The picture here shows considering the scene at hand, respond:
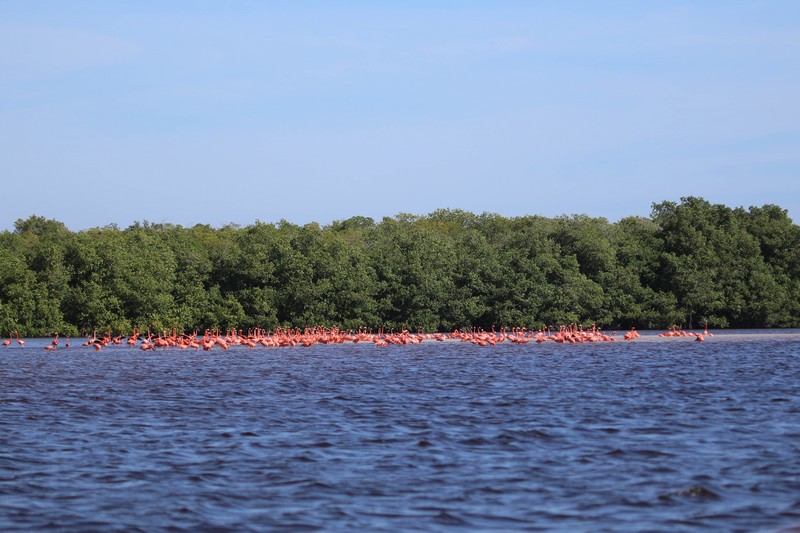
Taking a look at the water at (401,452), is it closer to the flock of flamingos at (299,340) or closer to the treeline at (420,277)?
the flock of flamingos at (299,340)

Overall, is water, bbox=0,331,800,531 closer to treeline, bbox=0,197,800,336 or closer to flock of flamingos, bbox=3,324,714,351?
flock of flamingos, bbox=3,324,714,351

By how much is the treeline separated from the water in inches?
1534

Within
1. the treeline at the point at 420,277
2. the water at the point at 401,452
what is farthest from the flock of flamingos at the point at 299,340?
the water at the point at 401,452

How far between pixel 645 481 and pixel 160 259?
66775 mm

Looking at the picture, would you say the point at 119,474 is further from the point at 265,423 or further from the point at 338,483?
the point at 265,423

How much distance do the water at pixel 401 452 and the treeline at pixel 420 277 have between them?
38967 millimetres

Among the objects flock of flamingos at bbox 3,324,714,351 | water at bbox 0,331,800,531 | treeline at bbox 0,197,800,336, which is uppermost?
treeline at bbox 0,197,800,336

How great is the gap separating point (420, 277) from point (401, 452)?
6291 centimetres

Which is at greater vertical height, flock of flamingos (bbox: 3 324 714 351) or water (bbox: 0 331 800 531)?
flock of flamingos (bbox: 3 324 714 351)

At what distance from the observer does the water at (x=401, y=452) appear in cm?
1314

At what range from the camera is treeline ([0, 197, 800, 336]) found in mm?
74125

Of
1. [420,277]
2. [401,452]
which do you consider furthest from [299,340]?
[401,452]

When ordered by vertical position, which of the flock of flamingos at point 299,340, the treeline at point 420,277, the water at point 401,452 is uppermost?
the treeline at point 420,277

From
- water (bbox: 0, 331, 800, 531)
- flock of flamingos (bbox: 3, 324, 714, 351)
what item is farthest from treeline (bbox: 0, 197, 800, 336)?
water (bbox: 0, 331, 800, 531)
